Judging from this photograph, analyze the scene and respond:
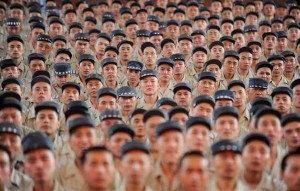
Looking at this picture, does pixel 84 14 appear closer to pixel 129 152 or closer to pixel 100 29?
pixel 100 29

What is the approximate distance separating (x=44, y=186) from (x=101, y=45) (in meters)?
4.20

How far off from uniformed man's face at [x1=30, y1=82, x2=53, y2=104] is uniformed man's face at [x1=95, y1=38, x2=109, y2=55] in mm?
2131

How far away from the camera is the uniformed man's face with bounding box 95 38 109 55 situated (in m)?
7.69

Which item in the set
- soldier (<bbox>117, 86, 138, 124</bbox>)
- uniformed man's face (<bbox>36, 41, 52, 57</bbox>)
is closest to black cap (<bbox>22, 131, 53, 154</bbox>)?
soldier (<bbox>117, 86, 138, 124</bbox>)

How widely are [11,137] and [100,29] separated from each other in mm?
4877

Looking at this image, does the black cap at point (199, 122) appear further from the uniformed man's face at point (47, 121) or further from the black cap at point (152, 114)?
the uniformed man's face at point (47, 121)

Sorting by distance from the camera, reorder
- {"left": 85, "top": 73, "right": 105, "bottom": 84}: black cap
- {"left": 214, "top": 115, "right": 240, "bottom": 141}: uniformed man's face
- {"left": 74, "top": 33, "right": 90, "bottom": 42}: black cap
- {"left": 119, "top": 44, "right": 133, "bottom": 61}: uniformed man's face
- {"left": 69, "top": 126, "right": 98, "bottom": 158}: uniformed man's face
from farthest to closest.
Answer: {"left": 74, "top": 33, "right": 90, "bottom": 42}: black cap, {"left": 119, "top": 44, "right": 133, "bottom": 61}: uniformed man's face, {"left": 85, "top": 73, "right": 105, "bottom": 84}: black cap, {"left": 214, "top": 115, "right": 240, "bottom": 141}: uniformed man's face, {"left": 69, "top": 126, "right": 98, "bottom": 158}: uniformed man's face

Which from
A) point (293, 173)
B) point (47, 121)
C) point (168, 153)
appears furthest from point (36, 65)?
point (293, 173)

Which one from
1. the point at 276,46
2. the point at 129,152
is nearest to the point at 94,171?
the point at 129,152

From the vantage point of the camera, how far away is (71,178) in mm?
4184

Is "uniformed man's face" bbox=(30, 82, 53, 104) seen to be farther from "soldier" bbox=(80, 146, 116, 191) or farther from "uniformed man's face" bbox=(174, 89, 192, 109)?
"soldier" bbox=(80, 146, 116, 191)

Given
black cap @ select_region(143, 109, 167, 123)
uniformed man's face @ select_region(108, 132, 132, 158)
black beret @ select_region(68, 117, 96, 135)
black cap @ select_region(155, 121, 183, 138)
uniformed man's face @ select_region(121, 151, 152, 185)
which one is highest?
black cap @ select_region(143, 109, 167, 123)

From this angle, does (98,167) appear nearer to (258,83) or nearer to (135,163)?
(135,163)

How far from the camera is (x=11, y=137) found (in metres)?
4.29
